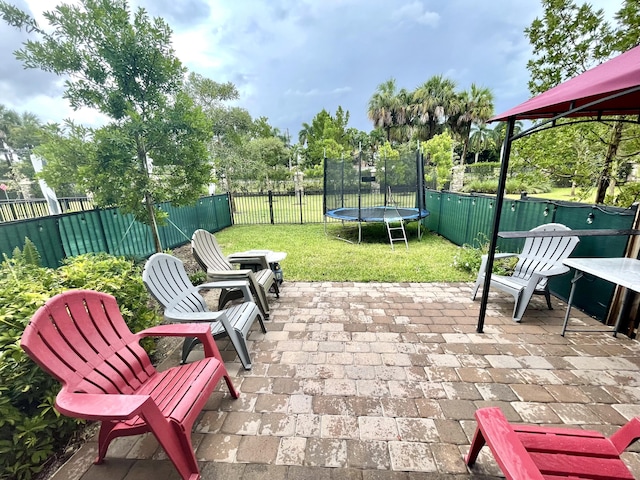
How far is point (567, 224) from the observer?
347cm

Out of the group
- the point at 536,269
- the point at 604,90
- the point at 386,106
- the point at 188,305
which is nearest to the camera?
the point at 604,90

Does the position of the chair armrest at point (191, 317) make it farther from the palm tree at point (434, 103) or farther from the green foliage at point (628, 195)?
the palm tree at point (434, 103)

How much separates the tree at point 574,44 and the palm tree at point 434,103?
759 inches

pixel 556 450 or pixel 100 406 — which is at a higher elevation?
pixel 100 406

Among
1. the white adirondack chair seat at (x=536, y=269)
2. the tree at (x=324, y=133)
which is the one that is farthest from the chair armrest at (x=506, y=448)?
the tree at (x=324, y=133)

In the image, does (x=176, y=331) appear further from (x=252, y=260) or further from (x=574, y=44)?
(x=574, y=44)

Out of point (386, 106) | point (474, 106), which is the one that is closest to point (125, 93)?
point (474, 106)

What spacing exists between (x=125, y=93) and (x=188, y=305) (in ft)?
10.1

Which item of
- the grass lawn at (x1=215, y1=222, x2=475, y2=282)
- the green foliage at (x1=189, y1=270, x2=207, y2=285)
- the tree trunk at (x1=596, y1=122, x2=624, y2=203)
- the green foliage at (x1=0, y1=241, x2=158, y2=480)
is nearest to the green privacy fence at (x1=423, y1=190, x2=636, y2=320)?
the grass lawn at (x1=215, y1=222, x2=475, y2=282)

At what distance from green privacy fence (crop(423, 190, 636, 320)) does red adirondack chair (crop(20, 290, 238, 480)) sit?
4168mm

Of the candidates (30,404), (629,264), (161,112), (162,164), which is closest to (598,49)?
(629,264)

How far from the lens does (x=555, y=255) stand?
329cm

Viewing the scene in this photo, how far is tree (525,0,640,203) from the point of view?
13.3 feet

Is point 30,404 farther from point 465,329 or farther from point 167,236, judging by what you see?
point 167,236
